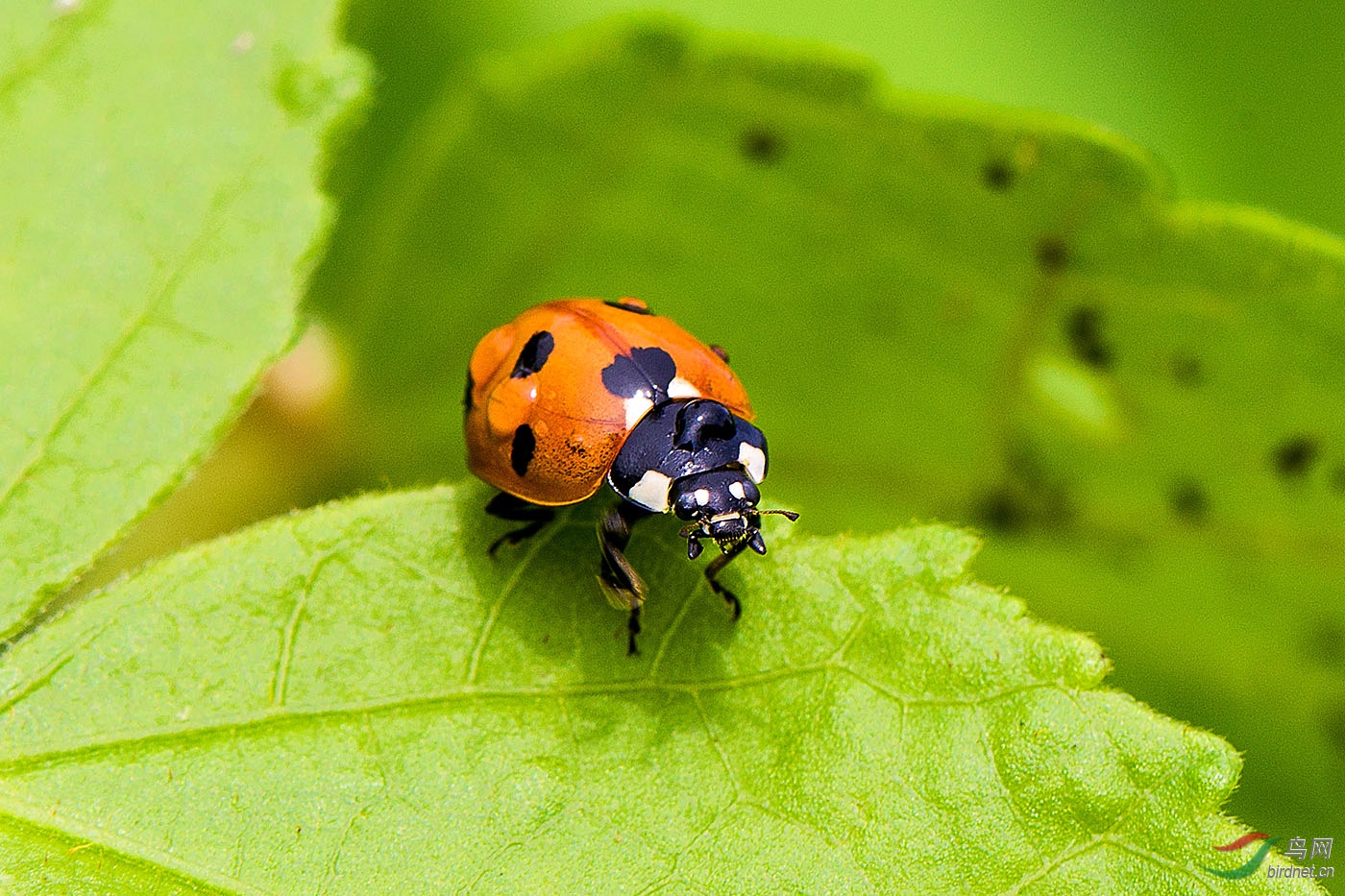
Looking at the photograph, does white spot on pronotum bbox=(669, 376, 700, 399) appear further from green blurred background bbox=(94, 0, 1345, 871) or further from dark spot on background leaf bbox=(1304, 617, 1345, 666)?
dark spot on background leaf bbox=(1304, 617, 1345, 666)

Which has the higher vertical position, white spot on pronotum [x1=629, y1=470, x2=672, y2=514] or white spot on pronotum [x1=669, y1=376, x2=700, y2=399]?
white spot on pronotum [x1=669, y1=376, x2=700, y2=399]

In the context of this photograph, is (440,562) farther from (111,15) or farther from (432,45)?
(432,45)

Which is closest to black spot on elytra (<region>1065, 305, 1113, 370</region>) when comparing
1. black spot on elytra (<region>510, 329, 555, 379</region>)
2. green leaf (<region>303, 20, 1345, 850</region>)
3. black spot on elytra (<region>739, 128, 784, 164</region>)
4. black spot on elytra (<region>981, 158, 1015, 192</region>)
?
green leaf (<region>303, 20, 1345, 850</region>)

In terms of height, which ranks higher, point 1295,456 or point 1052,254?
point 1052,254

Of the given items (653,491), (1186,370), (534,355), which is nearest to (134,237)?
(534,355)

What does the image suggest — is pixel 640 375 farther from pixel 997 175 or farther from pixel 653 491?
pixel 997 175
